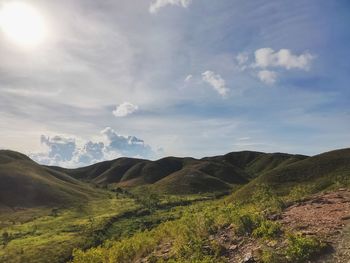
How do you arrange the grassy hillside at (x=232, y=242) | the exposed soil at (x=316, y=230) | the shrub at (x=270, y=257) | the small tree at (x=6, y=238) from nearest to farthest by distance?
the shrub at (x=270, y=257)
the exposed soil at (x=316, y=230)
the grassy hillside at (x=232, y=242)
the small tree at (x=6, y=238)

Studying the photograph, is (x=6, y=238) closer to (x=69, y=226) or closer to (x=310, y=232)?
(x=69, y=226)

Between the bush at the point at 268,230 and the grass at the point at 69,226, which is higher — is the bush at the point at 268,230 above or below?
above

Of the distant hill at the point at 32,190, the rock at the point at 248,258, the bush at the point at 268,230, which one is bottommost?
the rock at the point at 248,258

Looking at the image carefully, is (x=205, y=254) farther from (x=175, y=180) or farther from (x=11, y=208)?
(x=175, y=180)

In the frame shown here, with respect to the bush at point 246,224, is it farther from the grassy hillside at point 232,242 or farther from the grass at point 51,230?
the grass at point 51,230

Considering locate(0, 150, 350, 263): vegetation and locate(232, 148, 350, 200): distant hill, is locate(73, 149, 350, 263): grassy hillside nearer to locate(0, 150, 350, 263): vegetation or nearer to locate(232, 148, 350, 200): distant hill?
locate(0, 150, 350, 263): vegetation

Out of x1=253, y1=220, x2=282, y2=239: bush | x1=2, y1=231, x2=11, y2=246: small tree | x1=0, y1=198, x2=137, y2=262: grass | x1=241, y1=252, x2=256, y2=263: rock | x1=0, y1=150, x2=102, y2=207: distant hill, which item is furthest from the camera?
x1=0, y1=150, x2=102, y2=207: distant hill

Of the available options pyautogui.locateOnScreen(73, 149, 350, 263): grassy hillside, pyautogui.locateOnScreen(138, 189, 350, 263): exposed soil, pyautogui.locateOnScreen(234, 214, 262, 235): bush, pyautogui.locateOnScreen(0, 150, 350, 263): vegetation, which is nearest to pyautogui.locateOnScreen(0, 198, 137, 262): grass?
pyautogui.locateOnScreen(0, 150, 350, 263): vegetation

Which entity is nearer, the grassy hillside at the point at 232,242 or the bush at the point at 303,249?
the bush at the point at 303,249

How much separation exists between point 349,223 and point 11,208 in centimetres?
12176

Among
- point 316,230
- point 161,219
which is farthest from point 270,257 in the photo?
point 161,219

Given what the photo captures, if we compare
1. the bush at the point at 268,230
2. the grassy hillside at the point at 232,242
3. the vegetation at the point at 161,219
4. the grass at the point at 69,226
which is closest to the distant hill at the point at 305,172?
the vegetation at the point at 161,219

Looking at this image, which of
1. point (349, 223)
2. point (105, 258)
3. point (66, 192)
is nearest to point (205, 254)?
point (349, 223)

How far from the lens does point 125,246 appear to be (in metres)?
27.2
